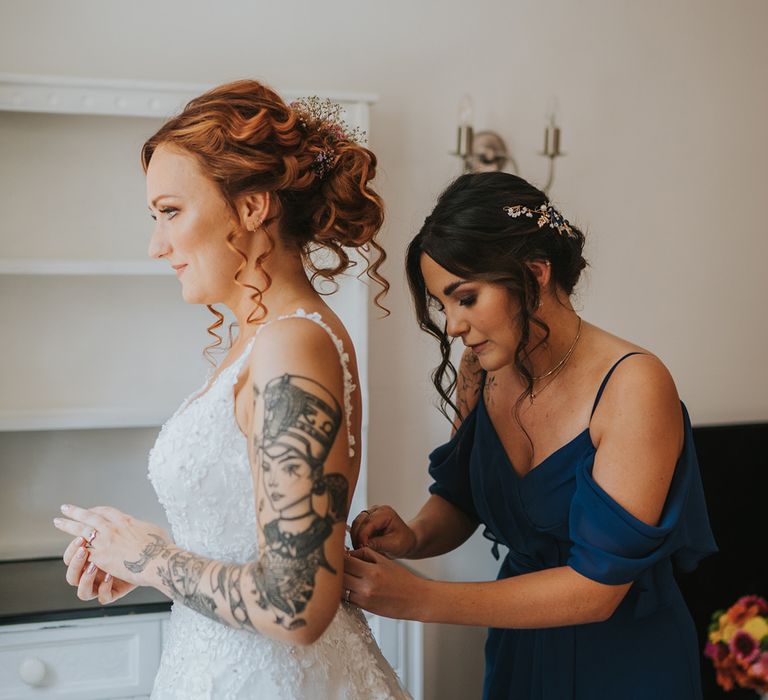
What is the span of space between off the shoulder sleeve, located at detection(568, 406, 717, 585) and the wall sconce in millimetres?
1232

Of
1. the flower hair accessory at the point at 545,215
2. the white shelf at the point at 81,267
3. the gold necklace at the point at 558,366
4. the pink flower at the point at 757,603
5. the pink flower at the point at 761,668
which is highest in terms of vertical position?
the flower hair accessory at the point at 545,215

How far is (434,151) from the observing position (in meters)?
2.48

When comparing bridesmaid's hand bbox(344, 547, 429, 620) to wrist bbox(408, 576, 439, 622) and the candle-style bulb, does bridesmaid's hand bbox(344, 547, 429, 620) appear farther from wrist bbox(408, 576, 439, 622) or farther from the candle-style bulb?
the candle-style bulb

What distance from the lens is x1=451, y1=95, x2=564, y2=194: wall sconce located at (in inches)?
93.7

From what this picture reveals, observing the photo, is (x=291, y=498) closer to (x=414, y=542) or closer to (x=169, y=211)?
(x=169, y=211)

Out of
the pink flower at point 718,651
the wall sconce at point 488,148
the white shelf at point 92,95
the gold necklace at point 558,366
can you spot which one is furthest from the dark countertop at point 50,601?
the wall sconce at point 488,148

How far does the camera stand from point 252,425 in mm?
1013

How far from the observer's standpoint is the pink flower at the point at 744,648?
1907 mm

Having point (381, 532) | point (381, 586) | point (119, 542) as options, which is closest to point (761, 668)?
point (381, 532)

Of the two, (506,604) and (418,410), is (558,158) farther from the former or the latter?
(506,604)

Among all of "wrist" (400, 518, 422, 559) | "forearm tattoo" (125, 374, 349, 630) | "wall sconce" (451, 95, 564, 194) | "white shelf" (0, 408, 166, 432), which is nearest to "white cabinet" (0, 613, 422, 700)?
"white shelf" (0, 408, 166, 432)

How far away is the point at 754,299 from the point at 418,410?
130 cm

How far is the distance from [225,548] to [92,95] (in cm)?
126

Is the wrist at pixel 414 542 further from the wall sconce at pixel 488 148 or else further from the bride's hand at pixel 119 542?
the wall sconce at pixel 488 148
